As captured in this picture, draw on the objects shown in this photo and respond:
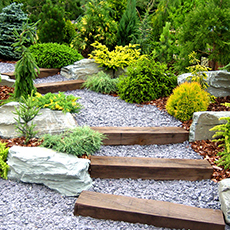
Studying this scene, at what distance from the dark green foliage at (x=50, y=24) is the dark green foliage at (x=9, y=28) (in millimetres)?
590

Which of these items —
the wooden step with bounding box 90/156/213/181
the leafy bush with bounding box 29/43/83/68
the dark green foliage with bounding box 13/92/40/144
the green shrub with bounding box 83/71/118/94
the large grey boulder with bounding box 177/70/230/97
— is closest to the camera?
the wooden step with bounding box 90/156/213/181

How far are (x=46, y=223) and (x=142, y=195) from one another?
1.18m

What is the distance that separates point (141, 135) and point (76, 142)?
113cm

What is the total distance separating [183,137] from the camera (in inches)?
163

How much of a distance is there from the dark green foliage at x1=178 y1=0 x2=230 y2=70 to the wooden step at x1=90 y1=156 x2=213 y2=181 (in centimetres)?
284

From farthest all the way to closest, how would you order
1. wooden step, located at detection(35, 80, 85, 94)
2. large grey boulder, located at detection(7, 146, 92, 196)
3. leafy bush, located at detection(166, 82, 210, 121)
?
1. wooden step, located at detection(35, 80, 85, 94)
2. leafy bush, located at detection(166, 82, 210, 121)
3. large grey boulder, located at detection(7, 146, 92, 196)

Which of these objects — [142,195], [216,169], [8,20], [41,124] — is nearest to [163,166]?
[142,195]

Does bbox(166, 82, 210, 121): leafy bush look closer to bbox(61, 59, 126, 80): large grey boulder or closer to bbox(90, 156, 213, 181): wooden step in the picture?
bbox(90, 156, 213, 181): wooden step

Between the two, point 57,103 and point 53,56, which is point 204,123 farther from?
point 53,56

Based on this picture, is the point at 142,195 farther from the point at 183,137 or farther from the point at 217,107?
the point at 217,107

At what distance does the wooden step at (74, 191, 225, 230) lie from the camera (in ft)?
8.68

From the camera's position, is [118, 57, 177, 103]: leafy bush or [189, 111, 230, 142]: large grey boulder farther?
[118, 57, 177, 103]: leafy bush

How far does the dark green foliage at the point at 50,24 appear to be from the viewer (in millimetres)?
7465

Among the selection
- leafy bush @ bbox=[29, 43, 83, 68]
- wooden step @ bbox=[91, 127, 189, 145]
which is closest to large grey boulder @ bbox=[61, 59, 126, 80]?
leafy bush @ bbox=[29, 43, 83, 68]
